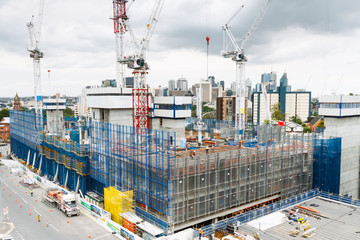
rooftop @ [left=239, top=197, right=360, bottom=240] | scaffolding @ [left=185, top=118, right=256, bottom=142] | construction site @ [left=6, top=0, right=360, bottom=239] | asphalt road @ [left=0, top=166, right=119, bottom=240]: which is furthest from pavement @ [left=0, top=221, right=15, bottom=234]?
scaffolding @ [left=185, top=118, right=256, bottom=142]

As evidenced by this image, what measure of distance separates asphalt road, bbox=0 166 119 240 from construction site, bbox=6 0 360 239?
383cm

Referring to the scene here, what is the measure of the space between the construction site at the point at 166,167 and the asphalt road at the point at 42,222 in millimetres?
3831

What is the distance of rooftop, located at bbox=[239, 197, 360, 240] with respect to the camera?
33.5m

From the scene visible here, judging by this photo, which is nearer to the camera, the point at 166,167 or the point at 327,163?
the point at 166,167

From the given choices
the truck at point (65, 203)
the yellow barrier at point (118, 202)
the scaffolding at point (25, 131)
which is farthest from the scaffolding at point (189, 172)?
the scaffolding at point (25, 131)

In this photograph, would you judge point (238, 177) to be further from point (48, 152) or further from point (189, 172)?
point (48, 152)

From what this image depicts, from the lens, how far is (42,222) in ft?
132

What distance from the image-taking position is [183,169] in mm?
36188

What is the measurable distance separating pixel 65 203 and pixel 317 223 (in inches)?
1354

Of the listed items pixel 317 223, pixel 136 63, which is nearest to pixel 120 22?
pixel 136 63

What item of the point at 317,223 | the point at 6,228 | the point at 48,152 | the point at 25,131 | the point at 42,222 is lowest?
the point at 42,222

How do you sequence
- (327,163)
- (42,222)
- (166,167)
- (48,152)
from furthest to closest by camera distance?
(48,152) → (327,163) → (42,222) → (166,167)

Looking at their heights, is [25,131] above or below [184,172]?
below

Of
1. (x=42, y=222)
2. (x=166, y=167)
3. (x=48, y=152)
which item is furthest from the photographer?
(x=48, y=152)
